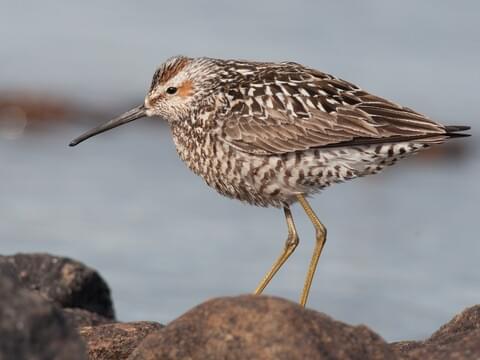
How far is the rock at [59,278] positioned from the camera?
10250 millimetres

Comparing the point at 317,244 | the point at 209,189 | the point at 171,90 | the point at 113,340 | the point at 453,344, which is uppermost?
the point at 171,90

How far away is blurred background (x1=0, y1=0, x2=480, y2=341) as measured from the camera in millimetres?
12711

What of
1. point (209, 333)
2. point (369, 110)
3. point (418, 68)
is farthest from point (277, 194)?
point (418, 68)

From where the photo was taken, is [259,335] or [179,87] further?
[179,87]

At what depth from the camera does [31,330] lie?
18.3 ft

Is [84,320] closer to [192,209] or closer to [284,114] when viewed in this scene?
[284,114]

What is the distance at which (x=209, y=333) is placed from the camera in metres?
6.54

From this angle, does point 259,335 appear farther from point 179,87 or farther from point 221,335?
point 179,87

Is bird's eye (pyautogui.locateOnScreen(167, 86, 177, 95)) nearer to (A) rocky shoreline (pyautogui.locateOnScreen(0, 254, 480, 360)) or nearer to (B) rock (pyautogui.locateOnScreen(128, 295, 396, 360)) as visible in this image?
(A) rocky shoreline (pyautogui.locateOnScreen(0, 254, 480, 360))

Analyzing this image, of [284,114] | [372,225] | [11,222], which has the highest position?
[284,114]

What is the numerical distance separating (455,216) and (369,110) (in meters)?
5.77

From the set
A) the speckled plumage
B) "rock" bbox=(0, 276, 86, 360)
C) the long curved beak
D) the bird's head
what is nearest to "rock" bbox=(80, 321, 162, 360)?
the speckled plumage

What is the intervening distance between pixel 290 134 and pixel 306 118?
195 millimetres

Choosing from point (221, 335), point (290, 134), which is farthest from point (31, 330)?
point (290, 134)
